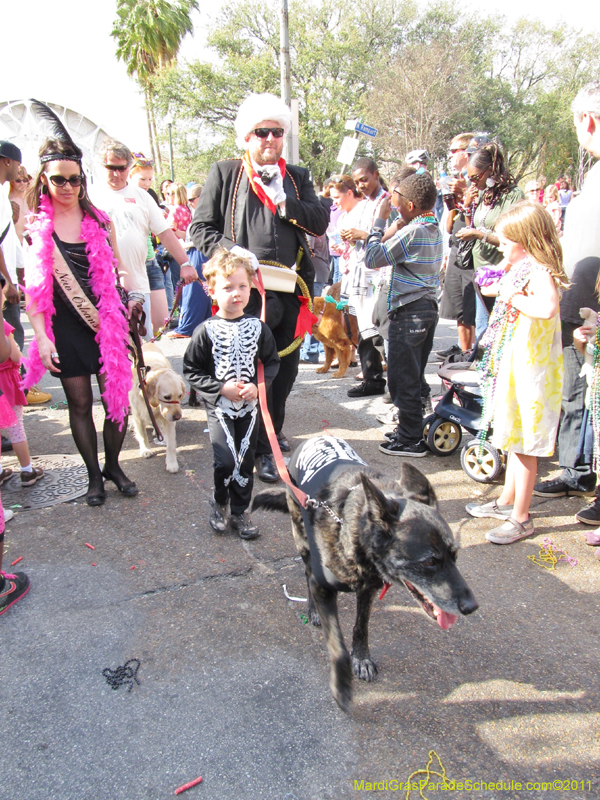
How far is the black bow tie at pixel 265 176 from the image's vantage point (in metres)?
3.61

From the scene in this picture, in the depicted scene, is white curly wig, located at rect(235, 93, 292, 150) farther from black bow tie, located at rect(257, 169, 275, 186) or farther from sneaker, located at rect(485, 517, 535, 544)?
sneaker, located at rect(485, 517, 535, 544)

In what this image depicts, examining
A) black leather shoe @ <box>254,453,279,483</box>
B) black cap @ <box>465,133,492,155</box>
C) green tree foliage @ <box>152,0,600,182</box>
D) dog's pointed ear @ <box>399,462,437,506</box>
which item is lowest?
black leather shoe @ <box>254,453,279,483</box>

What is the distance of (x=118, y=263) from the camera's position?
402 centimetres

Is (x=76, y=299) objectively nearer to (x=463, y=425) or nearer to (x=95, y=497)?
(x=95, y=497)

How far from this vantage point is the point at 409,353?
177 inches

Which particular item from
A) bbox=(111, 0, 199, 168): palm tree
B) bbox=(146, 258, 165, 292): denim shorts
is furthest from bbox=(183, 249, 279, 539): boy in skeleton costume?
bbox=(111, 0, 199, 168): palm tree

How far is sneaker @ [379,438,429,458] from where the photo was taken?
468 cm

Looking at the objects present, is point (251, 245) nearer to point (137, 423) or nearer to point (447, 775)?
point (137, 423)

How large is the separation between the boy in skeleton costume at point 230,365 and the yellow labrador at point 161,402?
1.17 m

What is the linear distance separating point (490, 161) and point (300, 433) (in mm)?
3175

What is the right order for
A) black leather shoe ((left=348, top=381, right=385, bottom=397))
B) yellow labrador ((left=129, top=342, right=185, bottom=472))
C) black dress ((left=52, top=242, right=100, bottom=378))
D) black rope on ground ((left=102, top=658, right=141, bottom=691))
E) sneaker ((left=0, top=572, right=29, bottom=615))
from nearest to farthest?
black rope on ground ((left=102, top=658, right=141, bottom=691))
sneaker ((left=0, top=572, right=29, bottom=615))
black dress ((left=52, top=242, right=100, bottom=378))
yellow labrador ((left=129, top=342, right=185, bottom=472))
black leather shoe ((left=348, top=381, right=385, bottom=397))

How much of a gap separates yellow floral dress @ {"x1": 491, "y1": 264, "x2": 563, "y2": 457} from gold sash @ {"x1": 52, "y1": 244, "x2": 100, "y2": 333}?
2783 millimetres

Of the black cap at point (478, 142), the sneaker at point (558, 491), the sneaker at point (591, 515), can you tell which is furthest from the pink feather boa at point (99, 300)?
the black cap at point (478, 142)

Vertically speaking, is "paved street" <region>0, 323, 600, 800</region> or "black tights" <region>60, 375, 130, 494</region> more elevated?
"black tights" <region>60, 375, 130, 494</region>
